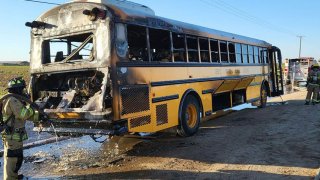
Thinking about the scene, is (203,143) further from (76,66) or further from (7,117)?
(7,117)

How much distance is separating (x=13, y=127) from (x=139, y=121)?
2.47 metres

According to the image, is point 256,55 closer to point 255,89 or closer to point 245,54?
point 255,89

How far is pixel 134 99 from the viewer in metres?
7.76

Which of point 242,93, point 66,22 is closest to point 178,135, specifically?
point 66,22

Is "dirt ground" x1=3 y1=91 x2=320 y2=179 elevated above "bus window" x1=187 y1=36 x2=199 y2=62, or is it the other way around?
"bus window" x1=187 y1=36 x2=199 y2=62

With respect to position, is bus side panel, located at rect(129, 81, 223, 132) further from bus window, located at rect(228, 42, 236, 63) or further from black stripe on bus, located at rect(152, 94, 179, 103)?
bus window, located at rect(228, 42, 236, 63)

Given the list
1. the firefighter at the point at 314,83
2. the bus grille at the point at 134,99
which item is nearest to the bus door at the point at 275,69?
the firefighter at the point at 314,83

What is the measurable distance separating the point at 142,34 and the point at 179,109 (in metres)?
2.15

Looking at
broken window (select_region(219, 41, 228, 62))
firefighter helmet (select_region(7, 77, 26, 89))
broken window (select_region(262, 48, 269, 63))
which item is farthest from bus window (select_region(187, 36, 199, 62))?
broken window (select_region(262, 48, 269, 63))

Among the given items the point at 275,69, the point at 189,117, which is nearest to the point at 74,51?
the point at 189,117

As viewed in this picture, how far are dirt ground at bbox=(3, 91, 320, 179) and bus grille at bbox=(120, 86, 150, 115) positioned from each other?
101 cm

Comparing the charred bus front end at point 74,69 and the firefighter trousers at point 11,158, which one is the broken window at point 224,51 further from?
the firefighter trousers at point 11,158

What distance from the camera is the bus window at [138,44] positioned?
320 inches

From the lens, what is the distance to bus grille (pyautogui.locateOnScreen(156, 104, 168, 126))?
8574 millimetres
